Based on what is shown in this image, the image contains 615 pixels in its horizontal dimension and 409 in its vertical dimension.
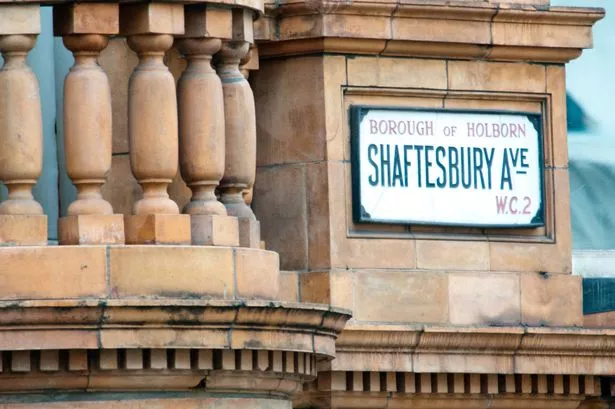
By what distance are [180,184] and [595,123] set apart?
A: 412 cm

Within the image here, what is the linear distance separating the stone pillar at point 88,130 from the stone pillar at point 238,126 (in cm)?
96

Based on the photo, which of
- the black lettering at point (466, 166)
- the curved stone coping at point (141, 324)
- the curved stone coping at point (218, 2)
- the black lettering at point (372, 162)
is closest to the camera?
the curved stone coping at point (141, 324)

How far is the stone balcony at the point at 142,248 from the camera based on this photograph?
22844 mm

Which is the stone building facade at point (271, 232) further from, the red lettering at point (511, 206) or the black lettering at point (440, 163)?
the black lettering at point (440, 163)

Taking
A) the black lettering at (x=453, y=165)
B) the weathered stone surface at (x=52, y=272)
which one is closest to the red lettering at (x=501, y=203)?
the black lettering at (x=453, y=165)

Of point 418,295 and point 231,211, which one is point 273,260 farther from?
point 418,295

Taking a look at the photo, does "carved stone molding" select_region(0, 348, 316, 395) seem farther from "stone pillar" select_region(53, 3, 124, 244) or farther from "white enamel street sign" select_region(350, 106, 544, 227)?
"white enamel street sign" select_region(350, 106, 544, 227)

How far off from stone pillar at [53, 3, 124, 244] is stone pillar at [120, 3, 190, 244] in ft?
0.49

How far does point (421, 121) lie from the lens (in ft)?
84.7

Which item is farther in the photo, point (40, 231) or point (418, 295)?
point (418, 295)

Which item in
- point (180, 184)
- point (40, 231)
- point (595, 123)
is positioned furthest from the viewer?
point (595, 123)

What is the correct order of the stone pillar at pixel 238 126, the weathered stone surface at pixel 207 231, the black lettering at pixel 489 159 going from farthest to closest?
1. the black lettering at pixel 489 159
2. the stone pillar at pixel 238 126
3. the weathered stone surface at pixel 207 231

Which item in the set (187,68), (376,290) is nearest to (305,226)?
(376,290)

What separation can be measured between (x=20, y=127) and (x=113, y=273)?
1123 millimetres
